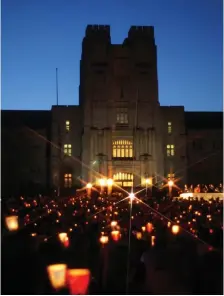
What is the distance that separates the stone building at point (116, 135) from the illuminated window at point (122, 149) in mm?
112

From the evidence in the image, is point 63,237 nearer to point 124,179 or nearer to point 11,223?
point 11,223

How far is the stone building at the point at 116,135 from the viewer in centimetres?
5116

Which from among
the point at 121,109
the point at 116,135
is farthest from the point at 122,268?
the point at 121,109

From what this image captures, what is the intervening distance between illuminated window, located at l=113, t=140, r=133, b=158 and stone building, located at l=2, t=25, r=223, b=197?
0.11m

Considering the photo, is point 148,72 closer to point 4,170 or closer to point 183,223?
point 4,170

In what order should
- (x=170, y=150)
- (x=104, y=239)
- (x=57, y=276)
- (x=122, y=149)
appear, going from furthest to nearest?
(x=170, y=150)
(x=122, y=149)
(x=104, y=239)
(x=57, y=276)

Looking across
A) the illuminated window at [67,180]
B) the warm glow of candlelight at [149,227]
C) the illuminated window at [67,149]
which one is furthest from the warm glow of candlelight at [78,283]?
the illuminated window at [67,149]

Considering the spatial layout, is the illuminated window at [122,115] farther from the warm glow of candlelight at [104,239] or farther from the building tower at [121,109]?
the warm glow of candlelight at [104,239]

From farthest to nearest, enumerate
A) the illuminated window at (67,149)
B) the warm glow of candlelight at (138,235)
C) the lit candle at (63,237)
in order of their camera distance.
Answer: the illuminated window at (67,149), the warm glow of candlelight at (138,235), the lit candle at (63,237)

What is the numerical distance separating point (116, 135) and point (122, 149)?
1.71 meters

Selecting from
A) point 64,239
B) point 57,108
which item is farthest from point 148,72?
point 64,239

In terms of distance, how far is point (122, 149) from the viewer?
51.8m

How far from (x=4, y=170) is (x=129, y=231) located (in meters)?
41.6

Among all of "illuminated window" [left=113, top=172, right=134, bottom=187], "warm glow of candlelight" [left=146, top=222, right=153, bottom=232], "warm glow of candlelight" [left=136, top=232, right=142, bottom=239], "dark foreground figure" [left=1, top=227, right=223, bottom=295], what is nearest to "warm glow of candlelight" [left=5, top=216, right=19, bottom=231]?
"dark foreground figure" [left=1, top=227, right=223, bottom=295]
